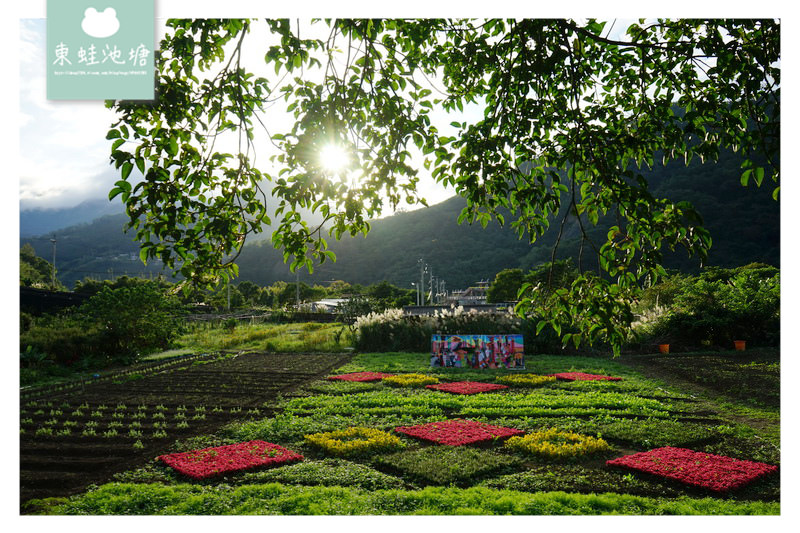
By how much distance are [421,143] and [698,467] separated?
8.37ft

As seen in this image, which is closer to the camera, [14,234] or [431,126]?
[431,126]

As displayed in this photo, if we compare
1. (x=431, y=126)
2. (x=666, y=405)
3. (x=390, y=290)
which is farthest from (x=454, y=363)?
(x=390, y=290)

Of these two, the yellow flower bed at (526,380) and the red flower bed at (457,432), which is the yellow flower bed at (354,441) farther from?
the yellow flower bed at (526,380)

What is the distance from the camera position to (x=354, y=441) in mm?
3777

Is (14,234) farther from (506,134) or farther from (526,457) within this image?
(526,457)

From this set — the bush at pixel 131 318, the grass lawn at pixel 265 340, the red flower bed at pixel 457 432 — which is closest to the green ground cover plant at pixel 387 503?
the red flower bed at pixel 457 432

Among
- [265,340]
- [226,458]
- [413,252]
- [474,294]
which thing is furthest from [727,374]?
[413,252]

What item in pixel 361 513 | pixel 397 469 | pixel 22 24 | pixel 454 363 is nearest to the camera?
pixel 361 513

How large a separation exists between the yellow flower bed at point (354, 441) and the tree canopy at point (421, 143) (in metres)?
1.88

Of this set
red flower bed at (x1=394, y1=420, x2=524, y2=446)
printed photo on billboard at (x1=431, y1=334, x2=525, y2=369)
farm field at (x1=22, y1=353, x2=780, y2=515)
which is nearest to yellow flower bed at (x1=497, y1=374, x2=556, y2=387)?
farm field at (x1=22, y1=353, x2=780, y2=515)

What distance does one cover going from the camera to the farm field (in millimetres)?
2633

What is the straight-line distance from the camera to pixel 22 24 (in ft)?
8.88

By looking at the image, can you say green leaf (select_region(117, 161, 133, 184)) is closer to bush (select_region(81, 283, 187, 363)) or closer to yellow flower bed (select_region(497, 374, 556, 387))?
yellow flower bed (select_region(497, 374, 556, 387))

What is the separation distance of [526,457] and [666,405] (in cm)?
246
